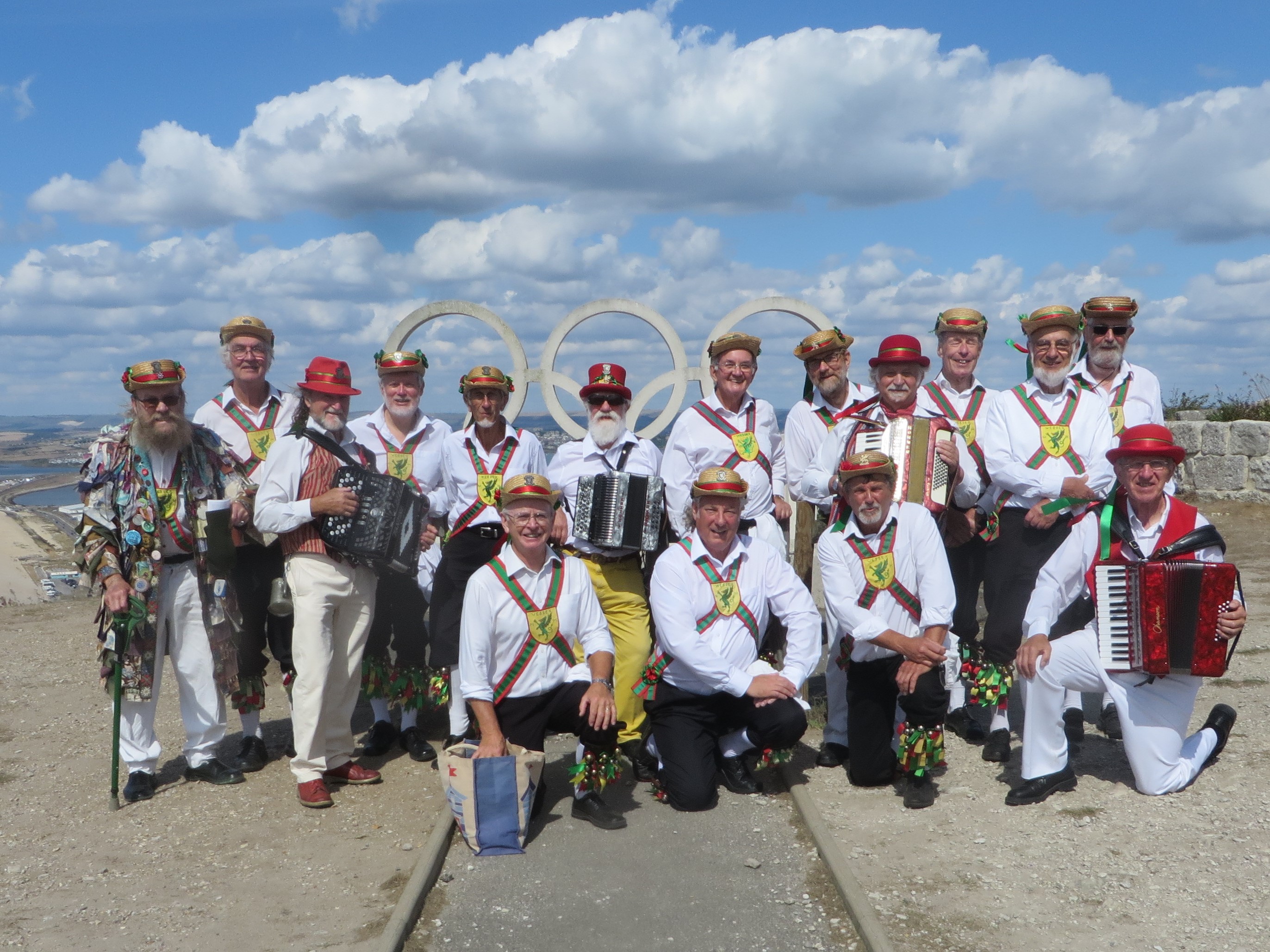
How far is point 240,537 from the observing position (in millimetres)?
5316

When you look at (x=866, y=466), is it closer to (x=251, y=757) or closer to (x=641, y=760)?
(x=641, y=760)

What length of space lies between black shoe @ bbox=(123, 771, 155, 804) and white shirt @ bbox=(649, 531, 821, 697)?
262cm

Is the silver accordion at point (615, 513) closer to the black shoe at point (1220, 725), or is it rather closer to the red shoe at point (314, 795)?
the red shoe at point (314, 795)

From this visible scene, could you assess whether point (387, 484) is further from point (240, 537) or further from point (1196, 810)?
point (1196, 810)

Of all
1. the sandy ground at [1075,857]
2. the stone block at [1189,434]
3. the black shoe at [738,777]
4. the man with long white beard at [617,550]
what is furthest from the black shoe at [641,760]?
the stone block at [1189,434]

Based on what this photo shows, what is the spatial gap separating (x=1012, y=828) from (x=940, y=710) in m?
0.58

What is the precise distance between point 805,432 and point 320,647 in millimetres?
2806

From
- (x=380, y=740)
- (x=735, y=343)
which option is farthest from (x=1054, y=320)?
(x=380, y=740)

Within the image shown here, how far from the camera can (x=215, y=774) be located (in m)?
5.31

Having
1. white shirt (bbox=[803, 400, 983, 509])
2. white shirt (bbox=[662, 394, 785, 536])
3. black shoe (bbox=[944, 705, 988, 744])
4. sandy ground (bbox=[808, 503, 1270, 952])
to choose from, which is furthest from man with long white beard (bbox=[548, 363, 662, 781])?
black shoe (bbox=[944, 705, 988, 744])

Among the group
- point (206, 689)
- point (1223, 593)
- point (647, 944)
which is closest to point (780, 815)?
point (647, 944)

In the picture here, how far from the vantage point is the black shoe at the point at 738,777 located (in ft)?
16.5

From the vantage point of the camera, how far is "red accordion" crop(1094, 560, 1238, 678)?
168 inches

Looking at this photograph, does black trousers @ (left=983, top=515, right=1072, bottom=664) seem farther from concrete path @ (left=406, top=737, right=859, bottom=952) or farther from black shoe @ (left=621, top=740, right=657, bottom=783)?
black shoe @ (left=621, top=740, right=657, bottom=783)
